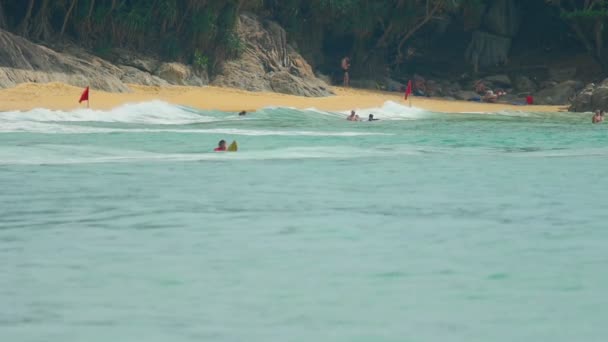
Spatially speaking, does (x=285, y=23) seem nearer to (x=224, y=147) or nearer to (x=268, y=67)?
(x=268, y=67)

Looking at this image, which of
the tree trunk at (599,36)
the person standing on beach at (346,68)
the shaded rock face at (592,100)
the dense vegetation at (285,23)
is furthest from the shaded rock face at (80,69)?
the tree trunk at (599,36)

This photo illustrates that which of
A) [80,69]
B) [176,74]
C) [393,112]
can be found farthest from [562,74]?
[80,69]

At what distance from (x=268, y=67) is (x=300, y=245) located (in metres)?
28.2

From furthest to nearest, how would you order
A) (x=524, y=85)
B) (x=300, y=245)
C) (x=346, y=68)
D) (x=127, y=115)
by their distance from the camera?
(x=524, y=85) → (x=346, y=68) → (x=127, y=115) → (x=300, y=245)

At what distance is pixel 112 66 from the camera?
31.9 m

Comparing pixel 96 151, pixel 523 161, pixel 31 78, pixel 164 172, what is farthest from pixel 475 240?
pixel 31 78

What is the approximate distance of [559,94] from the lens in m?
39.3

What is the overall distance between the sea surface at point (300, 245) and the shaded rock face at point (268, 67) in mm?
17361

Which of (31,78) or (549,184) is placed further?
(31,78)

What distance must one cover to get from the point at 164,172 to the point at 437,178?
3470 mm

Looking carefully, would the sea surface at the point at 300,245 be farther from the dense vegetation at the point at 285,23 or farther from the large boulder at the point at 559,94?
the large boulder at the point at 559,94

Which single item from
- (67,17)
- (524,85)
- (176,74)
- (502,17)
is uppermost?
(502,17)

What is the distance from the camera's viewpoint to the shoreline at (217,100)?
1058 inches

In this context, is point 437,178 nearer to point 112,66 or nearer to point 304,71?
point 112,66
